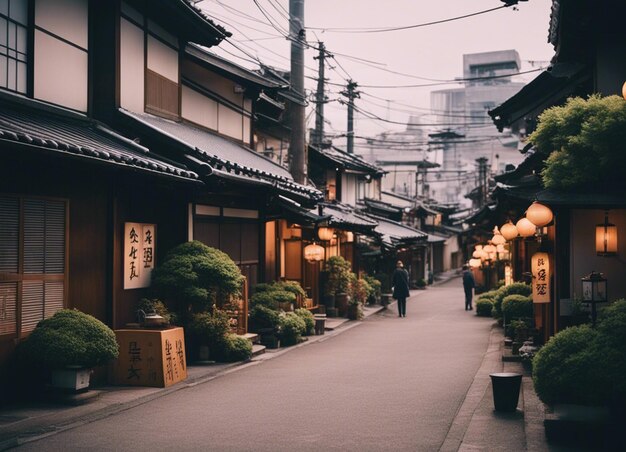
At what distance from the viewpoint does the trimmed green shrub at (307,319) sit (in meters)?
26.4

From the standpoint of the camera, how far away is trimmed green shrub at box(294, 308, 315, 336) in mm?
26389

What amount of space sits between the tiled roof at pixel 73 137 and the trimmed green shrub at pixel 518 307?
1122 cm

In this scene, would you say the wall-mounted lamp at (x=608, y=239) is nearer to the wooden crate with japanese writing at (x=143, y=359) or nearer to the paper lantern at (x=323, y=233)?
the wooden crate with japanese writing at (x=143, y=359)

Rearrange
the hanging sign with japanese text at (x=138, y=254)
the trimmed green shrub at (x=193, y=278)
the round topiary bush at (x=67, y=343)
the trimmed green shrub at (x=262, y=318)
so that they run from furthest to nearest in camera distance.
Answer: the trimmed green shrub at (x=262, y=318)
the trimmed green shrub at (x=193, y=278)
the hanging sign with japanese text at (x=138, y=254)
the round topiary bush at (x=67, y=343)

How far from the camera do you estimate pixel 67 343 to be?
43.2 ft

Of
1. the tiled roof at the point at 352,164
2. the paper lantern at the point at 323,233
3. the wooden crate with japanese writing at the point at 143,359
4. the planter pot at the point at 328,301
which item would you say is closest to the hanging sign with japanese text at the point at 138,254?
the wooden crate with japanese writing at the point at 143,359

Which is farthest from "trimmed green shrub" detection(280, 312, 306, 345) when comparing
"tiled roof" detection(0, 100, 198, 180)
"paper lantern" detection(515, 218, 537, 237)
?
"paper lantern" detection(515, 218, 537, 237)

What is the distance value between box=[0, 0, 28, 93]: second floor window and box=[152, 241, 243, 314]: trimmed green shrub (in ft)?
17.9

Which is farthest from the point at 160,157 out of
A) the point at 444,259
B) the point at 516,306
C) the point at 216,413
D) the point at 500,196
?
the point at 444,259

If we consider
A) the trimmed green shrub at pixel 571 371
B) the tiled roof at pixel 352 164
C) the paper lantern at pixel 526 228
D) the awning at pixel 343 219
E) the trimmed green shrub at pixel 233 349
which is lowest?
the trimmed green shrub at pixel 233 349

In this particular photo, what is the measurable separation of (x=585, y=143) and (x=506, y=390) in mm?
4314

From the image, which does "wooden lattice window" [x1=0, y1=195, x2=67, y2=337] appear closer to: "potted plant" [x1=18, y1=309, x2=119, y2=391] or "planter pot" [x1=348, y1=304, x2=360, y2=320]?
"potted plant" [x1=18, y1=309, x2=119, y2=391]

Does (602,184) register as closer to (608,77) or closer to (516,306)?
(608,77)

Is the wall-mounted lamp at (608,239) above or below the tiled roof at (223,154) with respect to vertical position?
below
